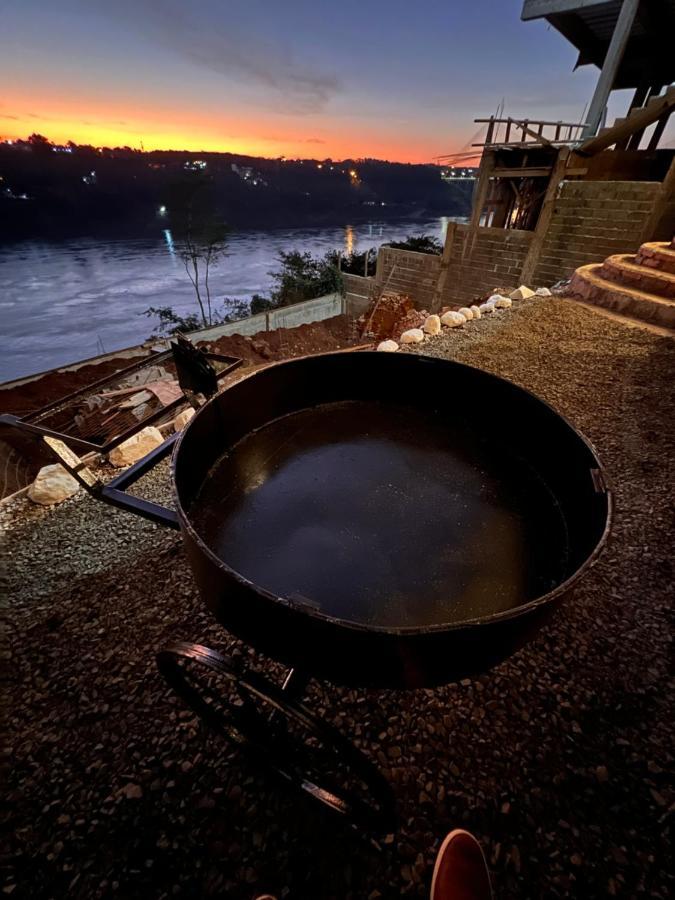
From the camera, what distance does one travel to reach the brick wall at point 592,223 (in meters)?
9.97

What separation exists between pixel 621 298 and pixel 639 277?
701mm

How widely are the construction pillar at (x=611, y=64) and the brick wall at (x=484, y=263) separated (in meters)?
6.27

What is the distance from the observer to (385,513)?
2.07 meters

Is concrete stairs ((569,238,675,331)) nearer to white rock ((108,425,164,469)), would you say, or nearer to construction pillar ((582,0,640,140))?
white rock ((108,425,164,469))

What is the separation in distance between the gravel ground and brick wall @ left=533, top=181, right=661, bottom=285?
10.9 metres

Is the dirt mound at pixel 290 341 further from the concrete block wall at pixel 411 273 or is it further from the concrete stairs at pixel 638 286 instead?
the concrete stairs at pixel 638 286

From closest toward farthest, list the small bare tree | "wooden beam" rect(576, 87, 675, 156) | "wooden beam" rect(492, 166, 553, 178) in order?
"wooden beam" rect(576, 87, 675, 156) < "wooden beam" rect(492, 166, 553, 178) < the small bare tree

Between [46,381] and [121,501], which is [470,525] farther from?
[46,381]

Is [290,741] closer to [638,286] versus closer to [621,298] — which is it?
[621,298]

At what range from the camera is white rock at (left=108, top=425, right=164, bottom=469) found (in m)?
4.67

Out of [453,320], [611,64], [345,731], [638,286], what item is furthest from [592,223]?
[345,731]

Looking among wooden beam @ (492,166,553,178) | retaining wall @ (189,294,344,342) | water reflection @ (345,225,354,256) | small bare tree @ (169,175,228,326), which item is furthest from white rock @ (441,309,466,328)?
water reflection @ (345,225,354,256)

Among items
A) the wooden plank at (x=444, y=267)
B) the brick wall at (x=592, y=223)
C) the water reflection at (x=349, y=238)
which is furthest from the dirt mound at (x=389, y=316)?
the water reflection at (x=349, y=238)

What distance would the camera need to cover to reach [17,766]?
6.95 ft
